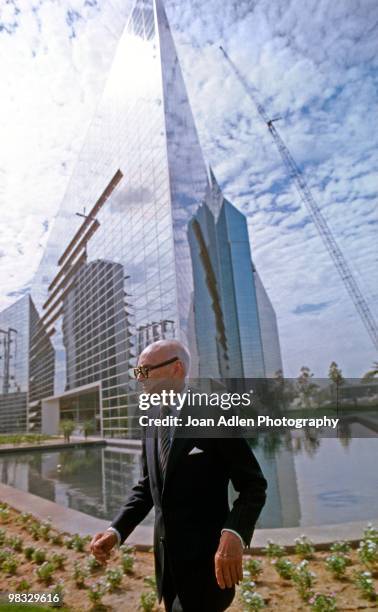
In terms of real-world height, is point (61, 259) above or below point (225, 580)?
above

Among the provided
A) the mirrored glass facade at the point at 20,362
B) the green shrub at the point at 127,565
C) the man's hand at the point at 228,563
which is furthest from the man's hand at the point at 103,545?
the mirrored glass facade at the point at 20,362

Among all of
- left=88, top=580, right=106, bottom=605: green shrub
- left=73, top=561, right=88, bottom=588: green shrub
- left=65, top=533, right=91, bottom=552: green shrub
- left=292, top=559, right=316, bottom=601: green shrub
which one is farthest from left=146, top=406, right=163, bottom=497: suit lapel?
left=65, top=533, right=91, bottom=552: green shrub

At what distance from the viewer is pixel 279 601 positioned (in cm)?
355

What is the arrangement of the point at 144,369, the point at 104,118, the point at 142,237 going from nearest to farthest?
the point at 144,369
the point at 142,237
the point at 104,118

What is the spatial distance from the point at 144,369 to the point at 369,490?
26.1 feet

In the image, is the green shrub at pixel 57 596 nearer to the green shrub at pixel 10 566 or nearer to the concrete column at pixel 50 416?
the green shrub at pixel 10 566

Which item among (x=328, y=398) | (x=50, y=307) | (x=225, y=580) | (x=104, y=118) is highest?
(x=104, y=118)

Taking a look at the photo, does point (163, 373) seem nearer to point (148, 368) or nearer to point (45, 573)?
point (148, 368)

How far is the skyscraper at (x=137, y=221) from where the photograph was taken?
2981 cm

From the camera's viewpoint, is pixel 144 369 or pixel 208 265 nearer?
pixel 144 369

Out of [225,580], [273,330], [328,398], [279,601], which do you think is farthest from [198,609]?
[273,330]

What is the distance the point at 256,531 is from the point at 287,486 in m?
4.38

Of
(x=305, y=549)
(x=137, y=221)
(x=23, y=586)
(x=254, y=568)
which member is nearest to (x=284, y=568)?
(x=254, y=568)

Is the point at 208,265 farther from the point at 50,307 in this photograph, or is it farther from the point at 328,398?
the point at 328,398
